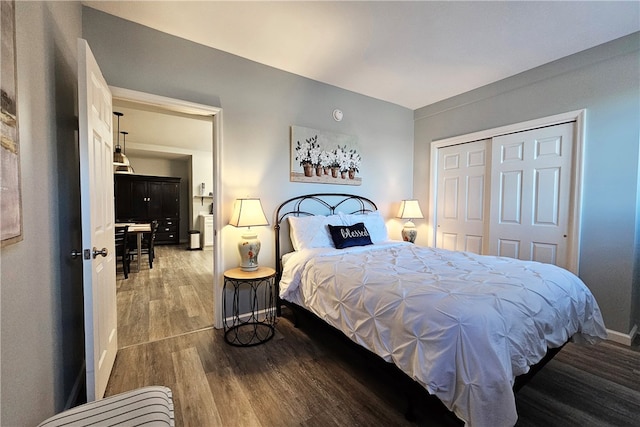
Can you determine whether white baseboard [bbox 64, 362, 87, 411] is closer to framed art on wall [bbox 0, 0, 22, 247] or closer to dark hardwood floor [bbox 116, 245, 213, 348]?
dark hardwood floor [bbox 116, 245, 213, 348]

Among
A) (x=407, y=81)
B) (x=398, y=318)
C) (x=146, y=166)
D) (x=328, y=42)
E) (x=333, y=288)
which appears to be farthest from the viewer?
(x=146, y=166)

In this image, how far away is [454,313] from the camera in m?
1.30

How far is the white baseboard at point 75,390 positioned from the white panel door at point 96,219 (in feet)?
0.53

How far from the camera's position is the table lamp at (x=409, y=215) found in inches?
155

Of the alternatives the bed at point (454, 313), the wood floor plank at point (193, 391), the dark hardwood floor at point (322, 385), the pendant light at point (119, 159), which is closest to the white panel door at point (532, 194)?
the dark hardwood floor at point (322, 385)

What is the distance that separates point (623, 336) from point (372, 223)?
2.55 m

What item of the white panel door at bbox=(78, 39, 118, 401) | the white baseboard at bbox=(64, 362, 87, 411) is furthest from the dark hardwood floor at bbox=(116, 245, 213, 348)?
the white panel door at bbox=(78, 39, 118, 401)

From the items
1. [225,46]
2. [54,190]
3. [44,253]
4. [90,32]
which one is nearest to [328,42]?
[225,46]

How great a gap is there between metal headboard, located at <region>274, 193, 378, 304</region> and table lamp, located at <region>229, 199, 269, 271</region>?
41 cm

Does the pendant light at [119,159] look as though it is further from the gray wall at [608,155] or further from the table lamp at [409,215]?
the gray wall at [608,155]

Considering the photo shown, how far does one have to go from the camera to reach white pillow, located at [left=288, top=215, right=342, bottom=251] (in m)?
2.91

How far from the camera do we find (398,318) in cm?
149

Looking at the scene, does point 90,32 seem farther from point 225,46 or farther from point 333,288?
point 333,288

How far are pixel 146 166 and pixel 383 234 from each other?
24.5 feet
